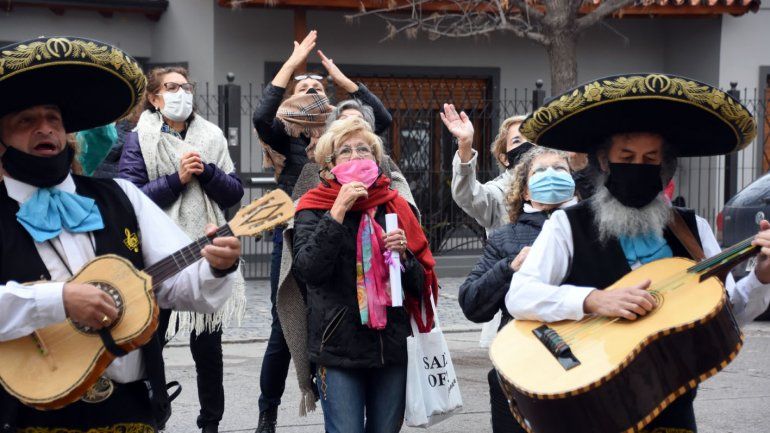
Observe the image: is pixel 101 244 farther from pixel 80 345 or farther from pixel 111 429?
pixel 111 429

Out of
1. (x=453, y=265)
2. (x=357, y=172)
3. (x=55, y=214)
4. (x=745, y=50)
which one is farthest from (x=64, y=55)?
(x=745, y=50)

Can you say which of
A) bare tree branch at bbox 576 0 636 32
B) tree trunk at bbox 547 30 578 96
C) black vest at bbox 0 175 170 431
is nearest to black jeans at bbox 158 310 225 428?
black vest at bbox 0 175 170 431

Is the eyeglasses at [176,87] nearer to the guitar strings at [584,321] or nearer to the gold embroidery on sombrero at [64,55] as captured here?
the gold embroidery on sombrero at [64,55]

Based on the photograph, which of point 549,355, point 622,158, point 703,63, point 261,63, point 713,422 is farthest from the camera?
point 703,63

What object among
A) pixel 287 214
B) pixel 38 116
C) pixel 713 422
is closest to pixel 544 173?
pixel 287 214

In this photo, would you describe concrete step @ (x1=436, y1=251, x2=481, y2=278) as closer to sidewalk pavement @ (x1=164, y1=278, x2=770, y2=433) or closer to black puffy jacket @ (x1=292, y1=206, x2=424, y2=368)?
sidewalk pavement @ (x1=164, y1=278, x2=770, y2=433)

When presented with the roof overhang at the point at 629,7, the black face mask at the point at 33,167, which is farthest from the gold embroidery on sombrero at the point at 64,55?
the roof overhang at the point at 629,7

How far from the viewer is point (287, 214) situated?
3611 mm

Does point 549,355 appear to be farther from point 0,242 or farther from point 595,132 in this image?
point 0,242

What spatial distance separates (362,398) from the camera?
4.53 metres

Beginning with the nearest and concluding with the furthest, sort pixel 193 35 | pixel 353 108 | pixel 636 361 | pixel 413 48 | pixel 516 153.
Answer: pixel 636 361, pixel 516 153, pixel 353 108, pixel 193 35, pixel 413 48

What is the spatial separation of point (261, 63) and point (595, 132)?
11587mm

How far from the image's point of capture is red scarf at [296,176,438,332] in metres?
4.70

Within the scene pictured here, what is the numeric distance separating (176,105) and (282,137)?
2.08 ft
